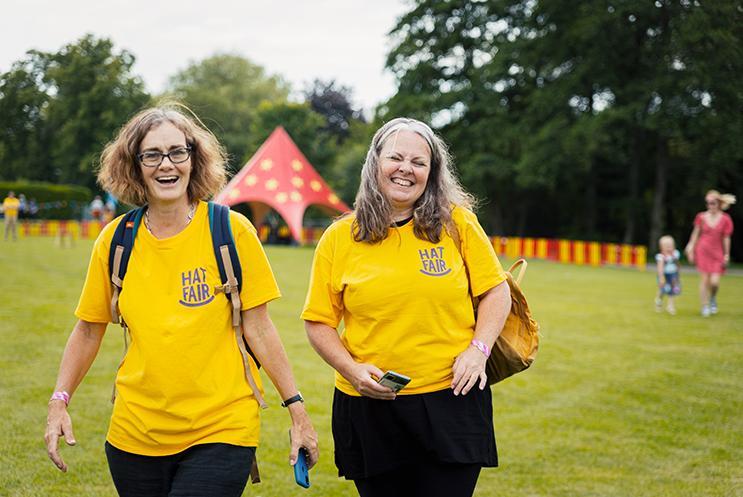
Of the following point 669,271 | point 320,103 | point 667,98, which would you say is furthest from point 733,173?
point 320,103

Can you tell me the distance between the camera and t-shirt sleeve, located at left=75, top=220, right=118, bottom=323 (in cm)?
296

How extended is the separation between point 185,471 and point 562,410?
15.6 feet

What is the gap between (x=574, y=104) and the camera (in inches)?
1359

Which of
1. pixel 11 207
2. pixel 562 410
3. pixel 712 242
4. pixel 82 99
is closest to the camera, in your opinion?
pixel 562 410

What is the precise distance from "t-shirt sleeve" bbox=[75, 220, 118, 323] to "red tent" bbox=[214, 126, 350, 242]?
26942 mm

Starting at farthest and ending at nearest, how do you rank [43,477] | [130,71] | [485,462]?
1. [130,71]
2. [43,477]
3. [485,462]

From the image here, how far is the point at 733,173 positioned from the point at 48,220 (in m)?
29.1

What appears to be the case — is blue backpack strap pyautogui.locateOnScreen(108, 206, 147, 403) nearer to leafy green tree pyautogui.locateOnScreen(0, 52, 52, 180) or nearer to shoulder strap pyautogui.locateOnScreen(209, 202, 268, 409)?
shoulder strap pyautogui.locateOnScreen(209, 202, 268, 409)

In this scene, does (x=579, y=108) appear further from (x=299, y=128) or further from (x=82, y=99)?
(x=82, y=99)

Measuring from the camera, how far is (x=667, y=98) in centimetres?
2909

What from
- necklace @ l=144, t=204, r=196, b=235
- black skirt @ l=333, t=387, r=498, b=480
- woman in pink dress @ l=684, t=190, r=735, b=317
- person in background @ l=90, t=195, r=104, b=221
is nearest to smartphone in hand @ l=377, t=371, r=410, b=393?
black skirt @ l=333, t=387, r=498, b=480

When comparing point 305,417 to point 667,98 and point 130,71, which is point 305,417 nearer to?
point 130,71

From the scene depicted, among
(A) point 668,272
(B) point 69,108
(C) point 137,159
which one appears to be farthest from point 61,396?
(A) point 668,272

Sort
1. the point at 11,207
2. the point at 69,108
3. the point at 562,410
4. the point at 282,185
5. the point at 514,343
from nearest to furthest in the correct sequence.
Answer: the point at 514,343 < the point at 562,410 < the point at 69,108 < the point at 11,207 < the point at 282,185
